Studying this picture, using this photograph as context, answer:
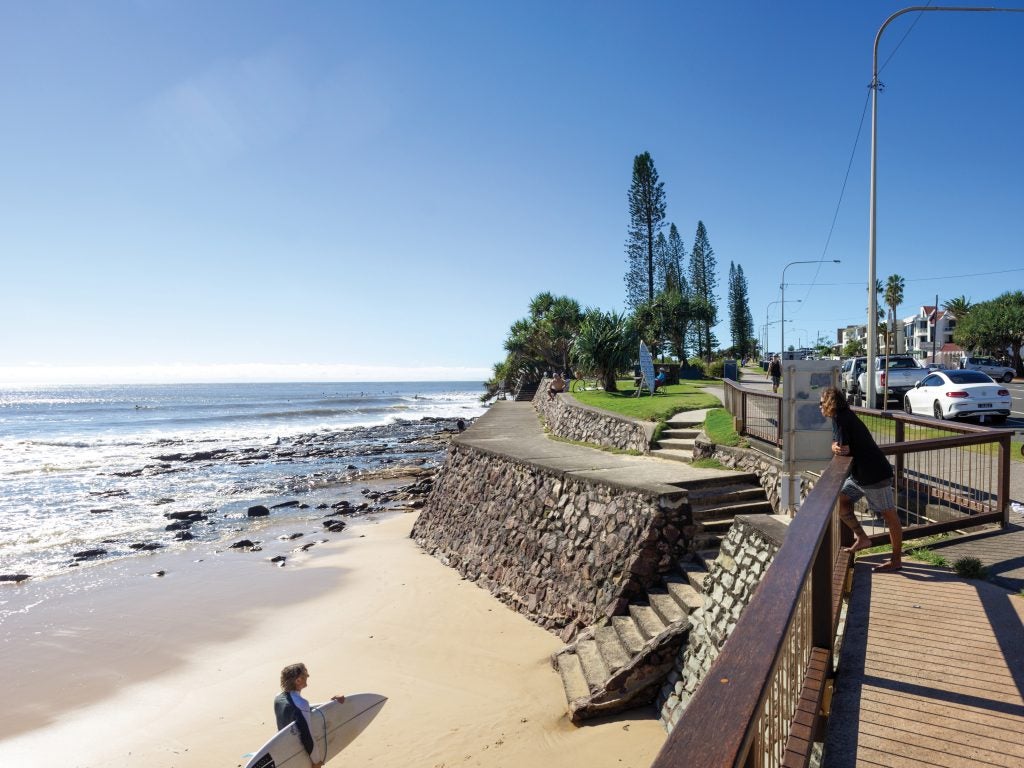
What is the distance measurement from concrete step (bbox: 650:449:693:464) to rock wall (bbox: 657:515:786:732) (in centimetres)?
535

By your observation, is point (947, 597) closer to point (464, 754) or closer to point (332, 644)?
point (464, 754)

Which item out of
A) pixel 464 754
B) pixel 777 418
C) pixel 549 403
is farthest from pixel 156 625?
pixel 549 403

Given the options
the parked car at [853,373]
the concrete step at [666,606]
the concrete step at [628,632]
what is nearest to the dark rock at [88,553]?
the concrete step at [628,632]

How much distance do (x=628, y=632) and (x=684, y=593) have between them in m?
0.88

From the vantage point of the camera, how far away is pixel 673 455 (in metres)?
13.6

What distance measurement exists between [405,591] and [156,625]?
4495mm

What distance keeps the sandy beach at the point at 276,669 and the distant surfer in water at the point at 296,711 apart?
135 cm

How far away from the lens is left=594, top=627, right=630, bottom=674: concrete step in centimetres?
750

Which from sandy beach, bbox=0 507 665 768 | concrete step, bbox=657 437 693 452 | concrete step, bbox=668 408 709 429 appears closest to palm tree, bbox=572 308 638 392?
concrete step, bbox=668 408 709 429

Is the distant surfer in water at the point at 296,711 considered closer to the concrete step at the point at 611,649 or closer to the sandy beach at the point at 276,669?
the sandy beach at the point at 276,669

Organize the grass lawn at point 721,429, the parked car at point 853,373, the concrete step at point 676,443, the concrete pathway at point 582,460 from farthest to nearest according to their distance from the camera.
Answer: the parked car at point 853,373 → the concrete step at point 676,443 → the grass lawn at point 721,429 → the concrete pathway at point 582,460

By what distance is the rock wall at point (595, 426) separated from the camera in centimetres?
1553

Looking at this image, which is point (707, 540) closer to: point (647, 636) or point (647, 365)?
point (647, 636)

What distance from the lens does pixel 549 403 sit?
2664cm
